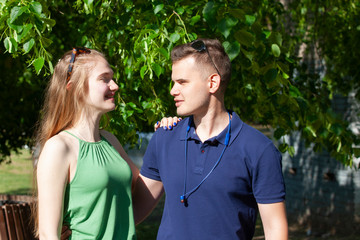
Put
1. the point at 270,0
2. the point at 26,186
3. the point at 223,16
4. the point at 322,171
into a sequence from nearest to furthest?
1. the point at 223,16
2. the point at 270,0
3. the point at 322,171
4. the point at 26,186

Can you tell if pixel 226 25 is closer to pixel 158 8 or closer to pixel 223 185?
pixel 158 8

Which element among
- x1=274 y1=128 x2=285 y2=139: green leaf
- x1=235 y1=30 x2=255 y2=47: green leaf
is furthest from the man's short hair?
x1=274 y1=128 x2=285 y2=139: green leaf

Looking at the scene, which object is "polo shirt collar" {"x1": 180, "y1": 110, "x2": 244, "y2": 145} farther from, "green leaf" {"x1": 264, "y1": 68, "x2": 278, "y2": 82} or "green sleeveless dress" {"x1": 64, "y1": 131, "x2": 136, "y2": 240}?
"green leaf" {"x1": 264, "y1": 68, "x2": 278, "y2": 82}

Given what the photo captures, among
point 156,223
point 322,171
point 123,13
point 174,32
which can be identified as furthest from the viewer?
point 156,223

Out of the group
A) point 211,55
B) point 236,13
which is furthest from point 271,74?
point 211,55

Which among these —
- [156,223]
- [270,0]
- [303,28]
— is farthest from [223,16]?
[156,223]

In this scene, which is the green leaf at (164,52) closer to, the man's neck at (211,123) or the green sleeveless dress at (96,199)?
the man's neck at (211,123)

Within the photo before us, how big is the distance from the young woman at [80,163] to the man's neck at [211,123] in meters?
0.34

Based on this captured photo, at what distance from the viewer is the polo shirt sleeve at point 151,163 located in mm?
2291

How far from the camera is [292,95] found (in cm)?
342

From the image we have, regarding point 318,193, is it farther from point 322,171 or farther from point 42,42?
point 42,42

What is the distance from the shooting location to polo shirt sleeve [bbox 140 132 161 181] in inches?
90.2

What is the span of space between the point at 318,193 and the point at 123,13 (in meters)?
5.43

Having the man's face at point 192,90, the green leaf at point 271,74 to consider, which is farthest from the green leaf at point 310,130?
the man's face at point 192,90
